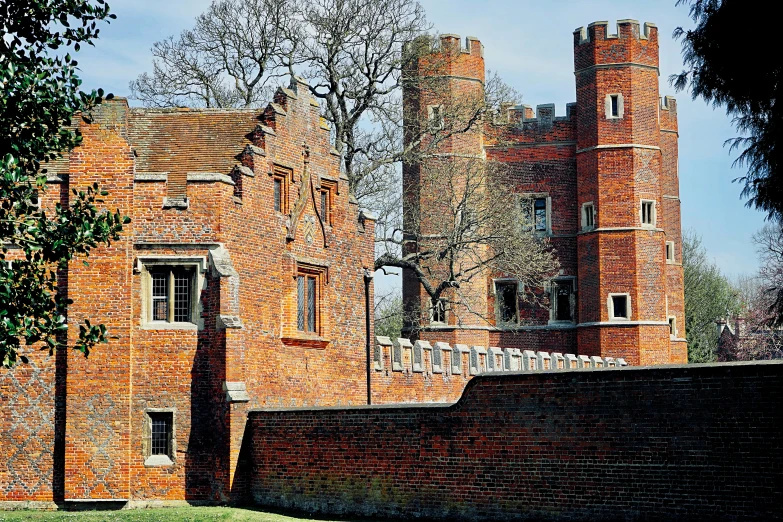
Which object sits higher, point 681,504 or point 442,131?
point 442,131

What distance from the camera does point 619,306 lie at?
143ft

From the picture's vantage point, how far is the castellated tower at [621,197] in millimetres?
43250

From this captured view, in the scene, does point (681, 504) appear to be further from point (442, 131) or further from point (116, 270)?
point (442, 131)

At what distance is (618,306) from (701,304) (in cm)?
2075

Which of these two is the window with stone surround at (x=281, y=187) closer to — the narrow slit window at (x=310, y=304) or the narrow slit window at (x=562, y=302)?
the narrow slit window at (x=310, y=304)

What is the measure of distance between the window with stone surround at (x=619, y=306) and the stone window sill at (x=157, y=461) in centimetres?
2446

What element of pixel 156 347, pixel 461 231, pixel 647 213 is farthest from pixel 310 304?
pixel 647 213

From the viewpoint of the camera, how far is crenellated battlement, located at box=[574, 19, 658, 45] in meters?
44.4

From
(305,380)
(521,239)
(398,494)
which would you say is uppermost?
(521,239)

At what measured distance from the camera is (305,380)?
24.9 meters

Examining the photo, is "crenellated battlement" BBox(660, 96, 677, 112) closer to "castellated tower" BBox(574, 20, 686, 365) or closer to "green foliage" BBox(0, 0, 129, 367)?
"castellated tower" BBox(574, 20, 686, 365)

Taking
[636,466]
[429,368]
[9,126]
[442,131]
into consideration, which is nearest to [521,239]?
[442,131]

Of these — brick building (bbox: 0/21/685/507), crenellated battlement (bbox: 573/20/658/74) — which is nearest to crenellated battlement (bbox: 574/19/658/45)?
crenellated battlement (bbox: 573/20/658/74)

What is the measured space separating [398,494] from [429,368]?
455 inches
